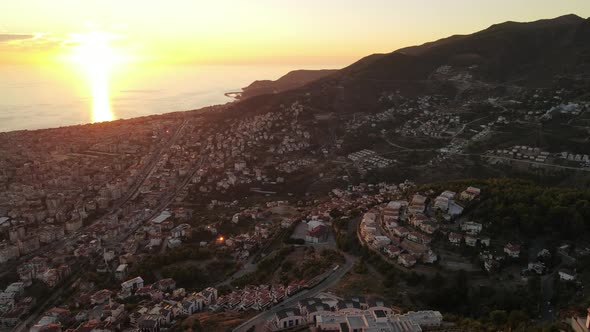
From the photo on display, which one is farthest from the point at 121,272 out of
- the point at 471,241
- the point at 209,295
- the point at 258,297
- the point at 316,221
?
the point at 471,241

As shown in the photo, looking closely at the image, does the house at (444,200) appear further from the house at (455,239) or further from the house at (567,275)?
the house at (567,275)

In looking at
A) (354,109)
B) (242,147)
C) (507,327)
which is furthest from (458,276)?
(354,109)

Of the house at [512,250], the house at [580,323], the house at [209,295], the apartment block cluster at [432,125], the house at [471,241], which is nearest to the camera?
the house at [580,323]

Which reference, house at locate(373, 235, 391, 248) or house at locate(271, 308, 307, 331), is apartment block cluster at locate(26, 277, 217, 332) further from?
house at locate(373, 235, 391, 248)

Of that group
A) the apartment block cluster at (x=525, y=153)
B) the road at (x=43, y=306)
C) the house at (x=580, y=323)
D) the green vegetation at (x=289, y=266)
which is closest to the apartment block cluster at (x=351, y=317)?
the green vegetation at (x=289, y=266)

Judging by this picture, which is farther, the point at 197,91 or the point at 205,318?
the point at 197,91

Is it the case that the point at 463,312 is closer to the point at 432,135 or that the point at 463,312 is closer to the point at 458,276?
the point at 458,276

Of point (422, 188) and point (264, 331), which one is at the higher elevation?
point (422, 188)
